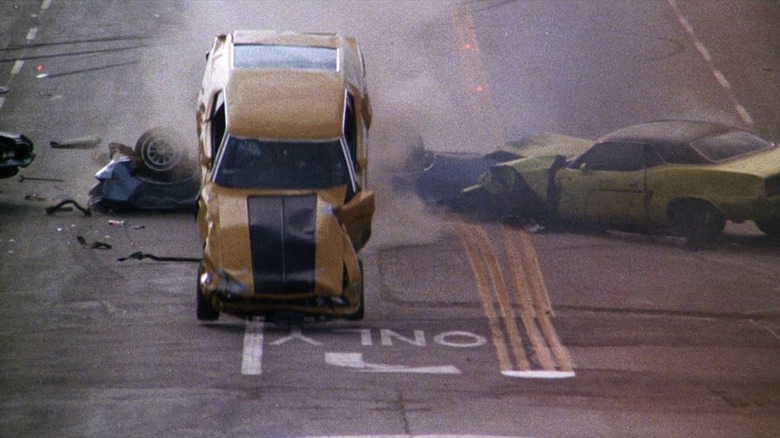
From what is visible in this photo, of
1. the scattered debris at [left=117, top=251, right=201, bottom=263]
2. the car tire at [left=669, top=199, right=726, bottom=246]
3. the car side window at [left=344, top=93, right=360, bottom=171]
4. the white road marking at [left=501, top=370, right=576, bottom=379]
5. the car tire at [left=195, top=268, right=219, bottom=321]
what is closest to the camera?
the white road marking at [left=501, top=370, right=576, bottom=379]

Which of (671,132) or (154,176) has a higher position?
(671,132)

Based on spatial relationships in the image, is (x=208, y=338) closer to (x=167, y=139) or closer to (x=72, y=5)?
(x=167, y=139)

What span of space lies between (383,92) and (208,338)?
30.4 ft

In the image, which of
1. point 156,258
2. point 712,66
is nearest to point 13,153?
point 156,258

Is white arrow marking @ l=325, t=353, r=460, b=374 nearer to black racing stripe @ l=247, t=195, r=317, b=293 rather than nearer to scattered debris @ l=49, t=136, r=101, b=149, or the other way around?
black racing stripe @ l=247, t=195, r=317, b=293

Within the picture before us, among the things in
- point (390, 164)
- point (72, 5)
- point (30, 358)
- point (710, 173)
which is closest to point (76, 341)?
point (30, 358)

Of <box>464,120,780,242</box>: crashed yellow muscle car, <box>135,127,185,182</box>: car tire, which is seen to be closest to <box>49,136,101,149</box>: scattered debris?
<box>135,127,185,182</box>: car tire

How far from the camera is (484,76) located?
26.1m

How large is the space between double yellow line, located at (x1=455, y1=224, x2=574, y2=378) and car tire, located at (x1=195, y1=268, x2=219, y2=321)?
301 centimetres

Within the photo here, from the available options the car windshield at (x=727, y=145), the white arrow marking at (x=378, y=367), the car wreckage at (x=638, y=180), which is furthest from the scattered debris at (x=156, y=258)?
the car windshield at (x=727, y=145)

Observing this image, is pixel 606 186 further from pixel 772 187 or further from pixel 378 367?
pixel 378 367

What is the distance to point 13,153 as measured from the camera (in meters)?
19.0

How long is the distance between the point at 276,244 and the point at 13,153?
7.44 metres

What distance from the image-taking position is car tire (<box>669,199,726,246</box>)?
1731cm
